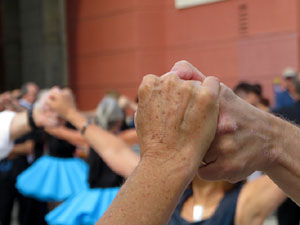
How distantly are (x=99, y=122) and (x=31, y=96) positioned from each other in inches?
162

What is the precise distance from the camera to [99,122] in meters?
5.26

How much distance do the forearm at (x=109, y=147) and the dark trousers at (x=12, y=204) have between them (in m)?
4.11

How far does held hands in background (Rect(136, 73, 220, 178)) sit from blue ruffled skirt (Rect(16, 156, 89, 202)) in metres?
5.01

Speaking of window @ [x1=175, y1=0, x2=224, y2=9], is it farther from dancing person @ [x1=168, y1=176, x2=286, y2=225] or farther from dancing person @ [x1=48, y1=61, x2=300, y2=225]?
dancing person @ [x1=48, y1=61, x2=300, y2=225]

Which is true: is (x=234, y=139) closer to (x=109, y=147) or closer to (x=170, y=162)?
(x=170, y=162)

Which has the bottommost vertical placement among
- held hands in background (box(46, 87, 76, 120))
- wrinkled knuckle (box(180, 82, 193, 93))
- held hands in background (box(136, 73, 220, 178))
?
held hands in background (box(46, 87, 76, 120))

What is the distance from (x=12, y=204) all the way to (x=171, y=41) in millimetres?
4837

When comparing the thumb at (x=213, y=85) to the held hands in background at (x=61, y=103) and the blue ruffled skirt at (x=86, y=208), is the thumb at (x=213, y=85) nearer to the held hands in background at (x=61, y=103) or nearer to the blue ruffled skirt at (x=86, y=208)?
the held hands in background at (x=61, y=103)

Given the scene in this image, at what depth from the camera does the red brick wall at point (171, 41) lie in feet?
29.4

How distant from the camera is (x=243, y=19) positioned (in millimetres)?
9312

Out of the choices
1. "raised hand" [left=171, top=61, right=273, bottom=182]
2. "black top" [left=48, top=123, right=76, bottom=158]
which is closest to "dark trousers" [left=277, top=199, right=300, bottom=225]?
"black top" [left=48, top=123, right=76, bottom=158]

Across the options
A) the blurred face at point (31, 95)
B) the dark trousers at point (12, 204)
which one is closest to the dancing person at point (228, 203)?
the dark trousers at point (12, 204)

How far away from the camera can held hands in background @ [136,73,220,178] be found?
3.50 ft

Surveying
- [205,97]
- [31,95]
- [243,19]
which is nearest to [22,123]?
[205,97]
